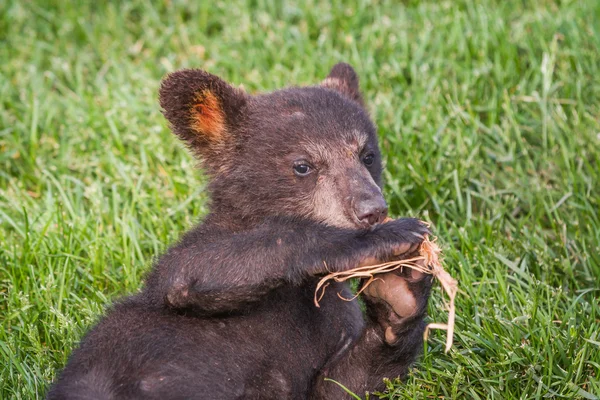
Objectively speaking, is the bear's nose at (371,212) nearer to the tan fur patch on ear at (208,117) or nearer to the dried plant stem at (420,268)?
the dried plant stem at (420,268)

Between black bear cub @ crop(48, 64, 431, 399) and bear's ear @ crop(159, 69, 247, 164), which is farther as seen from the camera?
bear's ear @ crop(159, 69, 247, 164)

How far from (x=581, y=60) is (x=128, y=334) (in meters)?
5.11

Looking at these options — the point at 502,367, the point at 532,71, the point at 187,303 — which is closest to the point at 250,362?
the point at 187,303

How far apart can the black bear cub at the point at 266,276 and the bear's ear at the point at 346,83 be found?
58 cm

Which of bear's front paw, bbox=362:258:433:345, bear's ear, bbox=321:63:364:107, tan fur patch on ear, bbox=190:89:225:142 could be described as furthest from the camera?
bear's ear, bbox=321:63:364:107

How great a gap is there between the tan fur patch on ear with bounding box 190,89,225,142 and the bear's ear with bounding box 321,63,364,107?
1.07 meters

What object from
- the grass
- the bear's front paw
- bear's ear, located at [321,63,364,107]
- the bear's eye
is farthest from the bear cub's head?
the grass

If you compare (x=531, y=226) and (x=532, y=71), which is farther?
(x=532, y=71)

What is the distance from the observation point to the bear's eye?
5.19 m

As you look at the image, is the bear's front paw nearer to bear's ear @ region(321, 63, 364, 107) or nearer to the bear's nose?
the bear's nose

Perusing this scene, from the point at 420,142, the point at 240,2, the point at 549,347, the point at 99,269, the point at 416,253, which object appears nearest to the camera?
the point at 416,253

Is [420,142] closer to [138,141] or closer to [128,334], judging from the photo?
[138,141]

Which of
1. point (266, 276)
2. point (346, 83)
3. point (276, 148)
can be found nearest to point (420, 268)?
point (266, 276)

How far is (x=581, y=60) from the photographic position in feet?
26.5
